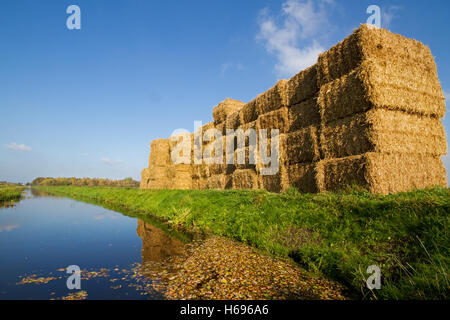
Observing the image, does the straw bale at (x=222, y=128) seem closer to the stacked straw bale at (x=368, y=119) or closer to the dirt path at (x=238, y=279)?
the stacked straw bale at (x=368, y=119)

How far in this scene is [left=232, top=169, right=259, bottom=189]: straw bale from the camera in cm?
1526

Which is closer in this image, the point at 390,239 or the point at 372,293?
the point at 372,293

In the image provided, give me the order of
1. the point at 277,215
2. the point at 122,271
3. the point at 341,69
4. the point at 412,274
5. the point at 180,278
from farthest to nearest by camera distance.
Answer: the point at 341,69, the point at 277,215, the point at 122,271, the point at 180,278, the point at 412,274

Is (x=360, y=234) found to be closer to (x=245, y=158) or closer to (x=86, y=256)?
(x=86, y=256)

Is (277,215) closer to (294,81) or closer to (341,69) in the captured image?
(341,69)

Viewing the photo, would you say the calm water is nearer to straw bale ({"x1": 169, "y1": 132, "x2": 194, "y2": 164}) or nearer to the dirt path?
the dirt path

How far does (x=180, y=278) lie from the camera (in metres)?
6.18

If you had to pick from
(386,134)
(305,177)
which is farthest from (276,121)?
A: (386,134)

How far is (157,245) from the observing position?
10203mm

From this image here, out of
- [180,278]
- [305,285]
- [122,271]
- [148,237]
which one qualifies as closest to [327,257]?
[305,285]

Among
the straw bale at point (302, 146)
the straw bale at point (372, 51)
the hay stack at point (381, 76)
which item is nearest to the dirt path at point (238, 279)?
the straw bale at point (302, 146)

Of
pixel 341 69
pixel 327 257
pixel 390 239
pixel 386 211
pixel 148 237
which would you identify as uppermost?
pixel 341 69

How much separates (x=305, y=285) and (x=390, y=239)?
2.44m

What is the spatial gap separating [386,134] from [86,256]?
1222cm
